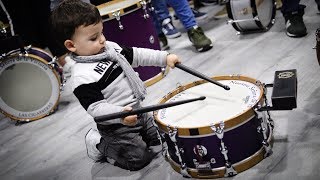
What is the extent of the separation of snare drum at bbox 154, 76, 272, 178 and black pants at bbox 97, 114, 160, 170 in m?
0.20

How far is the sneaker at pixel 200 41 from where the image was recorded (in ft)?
9.96

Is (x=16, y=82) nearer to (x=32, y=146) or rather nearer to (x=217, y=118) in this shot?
(x=32, y=146)

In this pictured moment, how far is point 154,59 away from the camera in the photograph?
5.98 ft

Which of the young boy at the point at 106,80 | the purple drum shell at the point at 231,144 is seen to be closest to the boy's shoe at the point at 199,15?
the young boy at the point at 106,80

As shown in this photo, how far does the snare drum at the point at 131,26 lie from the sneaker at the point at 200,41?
0.50m

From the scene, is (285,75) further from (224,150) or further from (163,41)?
(163,41)

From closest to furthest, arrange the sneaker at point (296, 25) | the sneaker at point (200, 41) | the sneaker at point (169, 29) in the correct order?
the sneaker at point (296, 25) < the sneaker at point (200, 41) < the sneaker at point (169, 29)

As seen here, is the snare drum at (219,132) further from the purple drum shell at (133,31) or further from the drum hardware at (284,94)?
the purple drum shell at (133,31)

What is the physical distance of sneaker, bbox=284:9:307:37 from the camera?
2.72m

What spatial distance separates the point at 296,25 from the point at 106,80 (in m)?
1.73

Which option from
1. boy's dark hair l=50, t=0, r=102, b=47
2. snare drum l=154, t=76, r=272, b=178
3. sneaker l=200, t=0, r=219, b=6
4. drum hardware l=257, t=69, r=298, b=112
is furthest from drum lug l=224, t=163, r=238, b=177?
sneaker l=200, t=0, r=219, b=6

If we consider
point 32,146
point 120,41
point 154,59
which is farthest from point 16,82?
point 154,59

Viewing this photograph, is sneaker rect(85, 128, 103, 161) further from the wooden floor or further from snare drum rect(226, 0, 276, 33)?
snare drum rect(226, 0, 276, 33)

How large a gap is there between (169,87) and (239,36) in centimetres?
95
